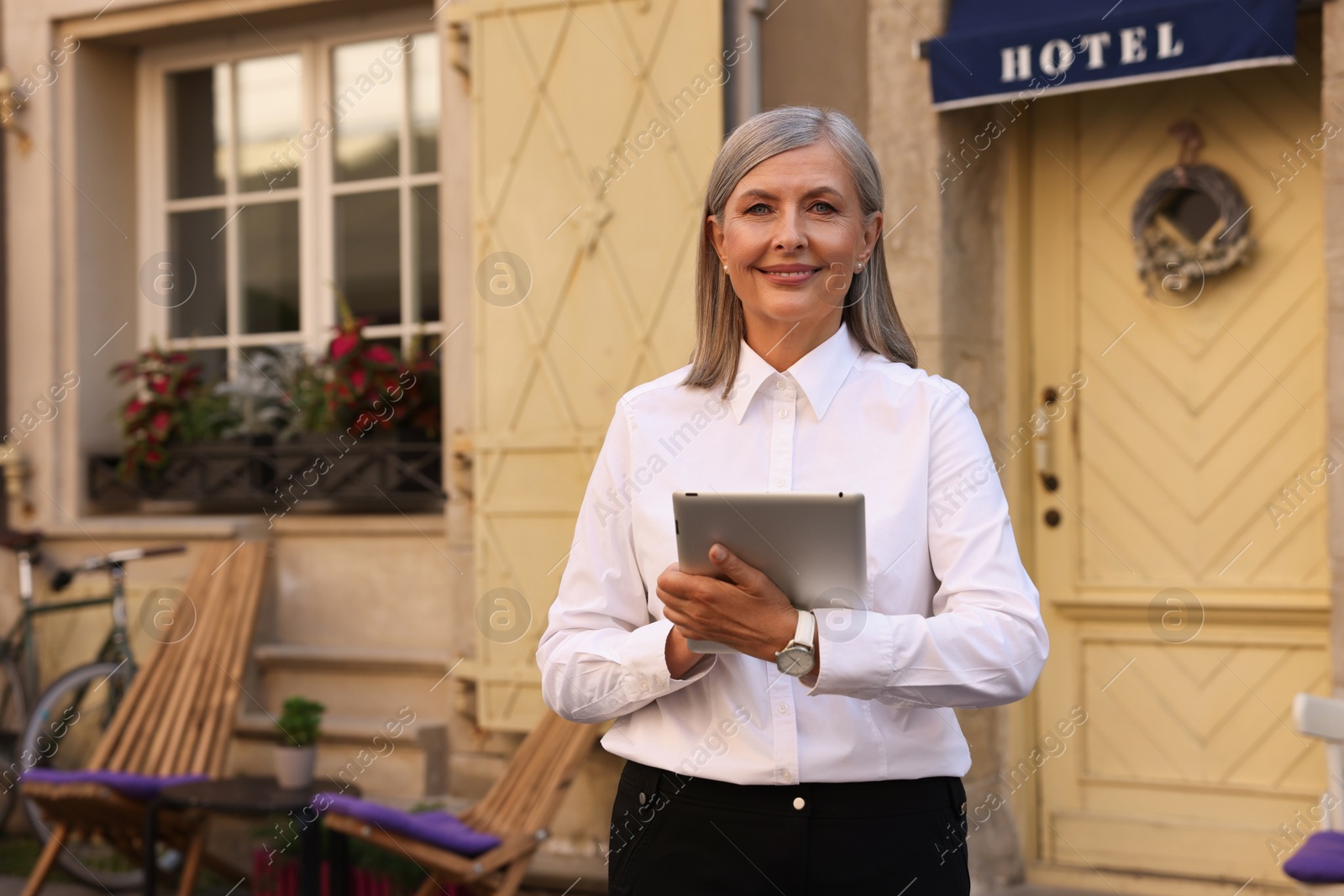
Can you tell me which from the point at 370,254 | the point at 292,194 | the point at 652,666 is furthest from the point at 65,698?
the point at 652,666

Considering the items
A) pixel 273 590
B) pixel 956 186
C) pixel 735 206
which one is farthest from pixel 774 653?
pixel 273 590

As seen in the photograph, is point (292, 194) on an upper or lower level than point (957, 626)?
upper

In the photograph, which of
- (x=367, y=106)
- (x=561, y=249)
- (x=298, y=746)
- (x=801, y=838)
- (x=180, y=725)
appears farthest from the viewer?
(x=367, y=106)

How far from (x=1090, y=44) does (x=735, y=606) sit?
10.9 feet

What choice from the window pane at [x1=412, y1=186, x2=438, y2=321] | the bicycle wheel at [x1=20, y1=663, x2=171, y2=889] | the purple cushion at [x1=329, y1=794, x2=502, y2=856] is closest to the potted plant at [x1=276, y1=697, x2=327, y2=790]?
the purple cushion at [x1=329, y1=794, x2=502, y2=856]

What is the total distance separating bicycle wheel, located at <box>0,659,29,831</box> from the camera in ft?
19.8

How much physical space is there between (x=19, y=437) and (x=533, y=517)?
296 centimetres

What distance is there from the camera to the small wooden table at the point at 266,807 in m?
4.16

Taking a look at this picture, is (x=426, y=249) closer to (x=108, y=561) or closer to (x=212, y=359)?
(x=212, y=359)

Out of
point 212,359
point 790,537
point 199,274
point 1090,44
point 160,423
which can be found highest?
point 1090,44

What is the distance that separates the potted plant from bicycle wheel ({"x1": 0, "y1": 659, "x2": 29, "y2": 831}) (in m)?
2.01

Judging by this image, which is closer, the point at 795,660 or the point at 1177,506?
the point at 795,660

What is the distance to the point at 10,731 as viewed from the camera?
20.7ft

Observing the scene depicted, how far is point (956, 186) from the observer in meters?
4.73
